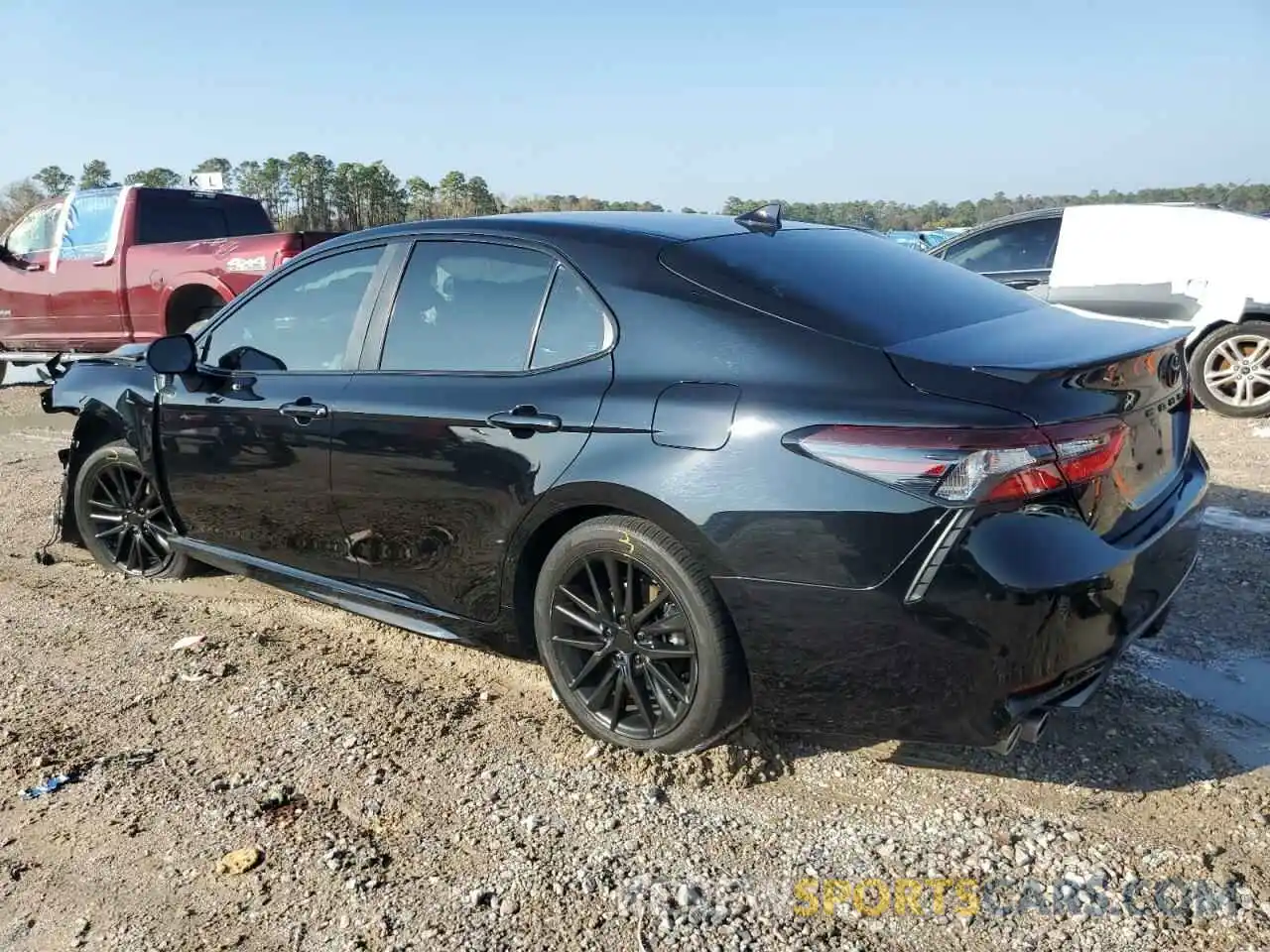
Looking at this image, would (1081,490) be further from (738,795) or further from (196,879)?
(196,879)

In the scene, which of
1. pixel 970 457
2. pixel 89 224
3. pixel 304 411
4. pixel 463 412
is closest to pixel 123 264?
pixel 89 224

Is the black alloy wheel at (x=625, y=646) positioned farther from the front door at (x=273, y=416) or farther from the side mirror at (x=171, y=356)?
the side mirror at (x=171, y=356)

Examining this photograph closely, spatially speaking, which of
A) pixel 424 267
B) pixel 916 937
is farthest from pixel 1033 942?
pixel 424 267

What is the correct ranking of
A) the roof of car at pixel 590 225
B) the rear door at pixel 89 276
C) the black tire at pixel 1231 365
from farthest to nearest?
1. the rear door at pixel 89 276
2. the black tire at pixel 1231 365
3. the roof of car at pixel 590 225

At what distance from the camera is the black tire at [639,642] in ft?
9.26

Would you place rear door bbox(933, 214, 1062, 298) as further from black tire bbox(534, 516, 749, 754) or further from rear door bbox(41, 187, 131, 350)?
rear door bbox(41, 187, 131, 350)

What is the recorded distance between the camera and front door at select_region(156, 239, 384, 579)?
12.5 feet

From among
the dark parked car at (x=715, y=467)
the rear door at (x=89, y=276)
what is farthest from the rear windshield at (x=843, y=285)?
the rear door at (x=89, y=276)

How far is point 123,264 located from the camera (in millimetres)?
9953

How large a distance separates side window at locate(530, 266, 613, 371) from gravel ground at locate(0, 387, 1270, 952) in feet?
4.13

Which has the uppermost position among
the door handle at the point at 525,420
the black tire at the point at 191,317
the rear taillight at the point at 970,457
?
the rear taillight at the point at 970,457

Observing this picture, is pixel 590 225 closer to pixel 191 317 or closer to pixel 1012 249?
pixel 1012 249

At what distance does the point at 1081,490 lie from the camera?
8.22ft

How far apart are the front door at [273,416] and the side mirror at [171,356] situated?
84 mm
